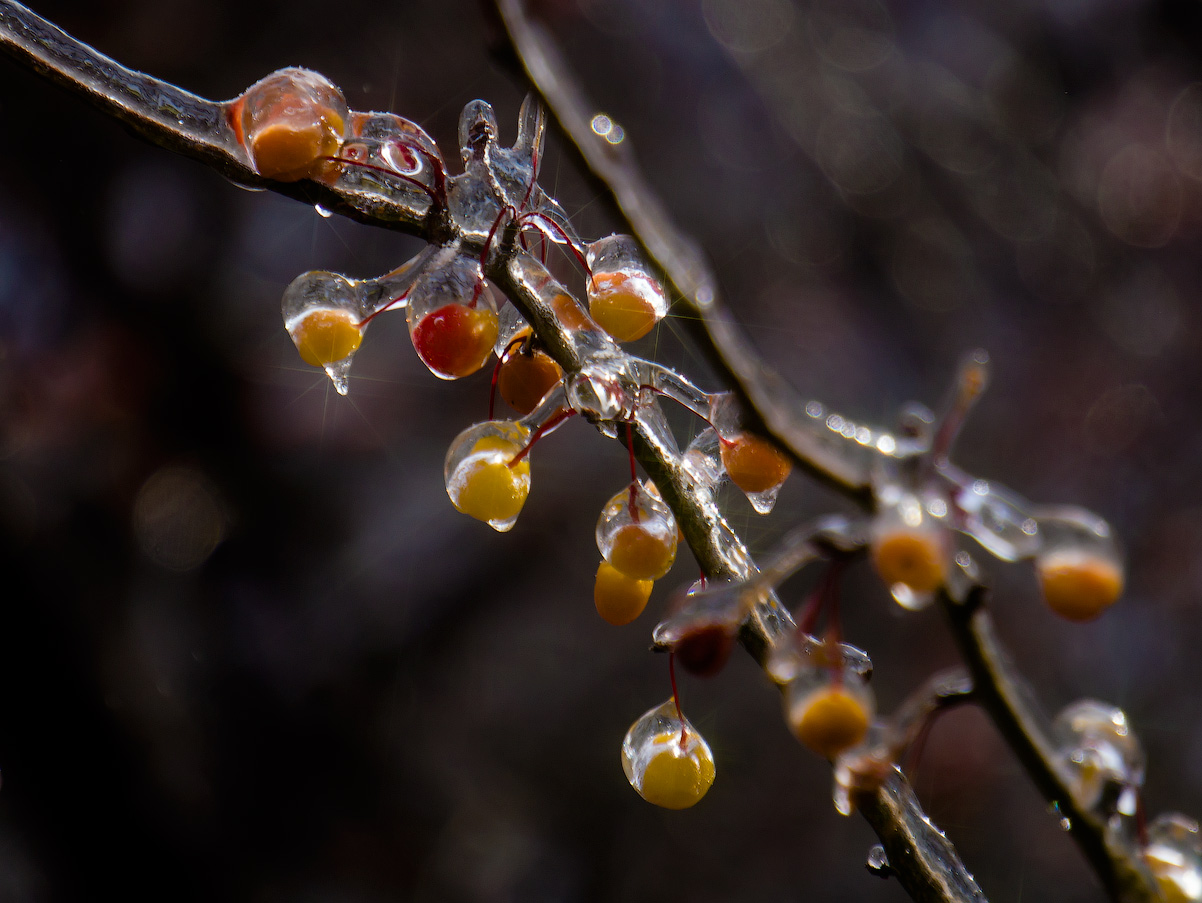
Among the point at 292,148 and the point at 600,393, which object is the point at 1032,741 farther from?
the point at 292,148

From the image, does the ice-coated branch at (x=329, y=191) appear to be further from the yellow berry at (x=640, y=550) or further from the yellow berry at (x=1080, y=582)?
the yellow berry at (x=1080, y=582)

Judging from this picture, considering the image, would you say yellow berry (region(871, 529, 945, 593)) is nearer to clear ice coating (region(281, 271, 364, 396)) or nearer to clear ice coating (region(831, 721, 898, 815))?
clear ice coating (region(831, 721, 898, 815))

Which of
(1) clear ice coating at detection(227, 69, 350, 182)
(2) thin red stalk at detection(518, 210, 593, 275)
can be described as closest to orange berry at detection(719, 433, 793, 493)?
(2) thin red stalk at detection(518, 210, 593, 275)

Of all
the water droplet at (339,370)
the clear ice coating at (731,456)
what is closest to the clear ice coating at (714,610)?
the clear ice coating at (731,456)

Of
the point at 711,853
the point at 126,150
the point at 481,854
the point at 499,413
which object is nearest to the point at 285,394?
the point at 499,413

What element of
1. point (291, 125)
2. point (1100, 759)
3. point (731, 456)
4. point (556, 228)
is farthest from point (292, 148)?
point (1100, 759)
